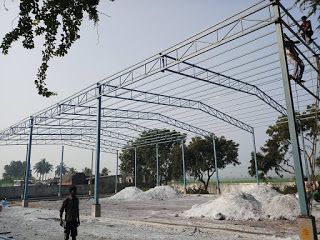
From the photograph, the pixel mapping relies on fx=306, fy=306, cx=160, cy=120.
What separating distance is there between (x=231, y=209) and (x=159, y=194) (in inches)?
732

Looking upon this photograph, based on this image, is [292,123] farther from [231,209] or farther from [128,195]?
[128,195]

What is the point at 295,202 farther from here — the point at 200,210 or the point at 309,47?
the point at 309,47

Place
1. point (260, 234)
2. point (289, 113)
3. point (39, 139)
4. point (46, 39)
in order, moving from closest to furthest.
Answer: point (46, 39) → point (289, 113) → point (260, 234) → point (39, 139)

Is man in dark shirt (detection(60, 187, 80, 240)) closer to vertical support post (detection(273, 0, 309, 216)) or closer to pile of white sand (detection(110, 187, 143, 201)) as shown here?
vertical support post (detection(273, 0, 309, 216))

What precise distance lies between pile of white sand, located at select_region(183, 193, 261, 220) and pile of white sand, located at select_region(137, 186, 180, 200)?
624 inches

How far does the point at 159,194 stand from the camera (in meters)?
32.7

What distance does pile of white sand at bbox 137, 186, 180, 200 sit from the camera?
3183 cm

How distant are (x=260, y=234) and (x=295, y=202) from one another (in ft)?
18.9

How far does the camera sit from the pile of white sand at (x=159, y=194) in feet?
104

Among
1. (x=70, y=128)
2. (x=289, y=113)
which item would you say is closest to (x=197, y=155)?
(x=70, y=128)

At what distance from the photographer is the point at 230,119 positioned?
1138 inches

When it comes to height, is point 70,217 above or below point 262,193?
below

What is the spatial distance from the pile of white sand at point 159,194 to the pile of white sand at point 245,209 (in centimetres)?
1585

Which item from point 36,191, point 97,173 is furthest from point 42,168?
point 97,173
